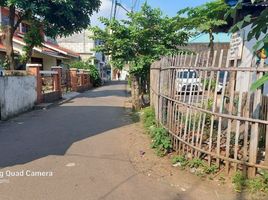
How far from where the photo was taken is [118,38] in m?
12.6

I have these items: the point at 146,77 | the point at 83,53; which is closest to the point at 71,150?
the point at 146,77

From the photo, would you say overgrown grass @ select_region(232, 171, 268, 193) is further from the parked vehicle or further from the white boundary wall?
the white boundary wall

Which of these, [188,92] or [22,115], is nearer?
[188,92]

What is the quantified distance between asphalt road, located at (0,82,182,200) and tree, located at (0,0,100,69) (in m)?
7.33

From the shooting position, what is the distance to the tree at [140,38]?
12.4 meters

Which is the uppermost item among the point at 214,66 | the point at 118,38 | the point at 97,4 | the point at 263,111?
the point at 97,4

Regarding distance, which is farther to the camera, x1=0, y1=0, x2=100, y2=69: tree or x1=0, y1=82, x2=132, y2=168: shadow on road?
x1=0, y1=0, x2=100, y2=69: tree

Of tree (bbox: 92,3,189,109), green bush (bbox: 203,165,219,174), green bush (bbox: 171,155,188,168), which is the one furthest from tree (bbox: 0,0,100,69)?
green bush (bbox: 203,165,219,174)

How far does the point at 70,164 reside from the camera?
19.8 ft

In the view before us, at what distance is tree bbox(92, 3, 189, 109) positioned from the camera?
12445 millimetres

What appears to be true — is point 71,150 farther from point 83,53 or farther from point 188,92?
point 83,53

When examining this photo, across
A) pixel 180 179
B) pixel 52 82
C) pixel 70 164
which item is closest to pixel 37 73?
pixel 52 82

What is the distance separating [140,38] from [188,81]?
21.9 ft

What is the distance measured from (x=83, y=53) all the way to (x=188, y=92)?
3696 centimetres
